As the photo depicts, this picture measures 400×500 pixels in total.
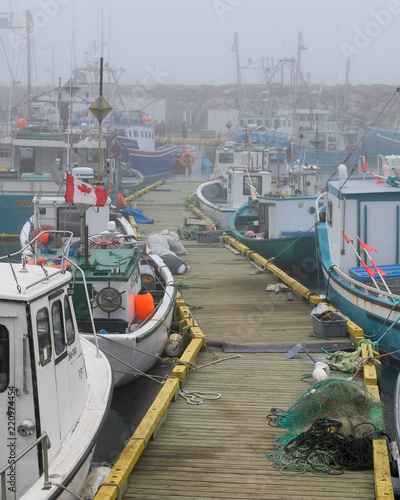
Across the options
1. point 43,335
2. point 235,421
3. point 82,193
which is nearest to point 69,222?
point 82,193

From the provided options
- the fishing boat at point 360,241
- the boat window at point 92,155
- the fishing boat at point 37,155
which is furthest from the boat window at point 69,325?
the boat window at point 92,155

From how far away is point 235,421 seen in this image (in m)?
7.99

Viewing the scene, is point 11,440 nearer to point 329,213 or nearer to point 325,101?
point 329,213

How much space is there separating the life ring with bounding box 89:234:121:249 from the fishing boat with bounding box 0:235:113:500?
6.71m

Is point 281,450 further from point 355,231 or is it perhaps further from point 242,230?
point 242,230

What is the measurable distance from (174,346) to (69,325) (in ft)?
16.9

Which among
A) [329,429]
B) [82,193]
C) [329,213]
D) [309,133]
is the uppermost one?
[309,133]

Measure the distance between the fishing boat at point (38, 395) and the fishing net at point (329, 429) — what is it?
2093 millimetres

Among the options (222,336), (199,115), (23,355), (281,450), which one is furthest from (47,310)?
(199,115)

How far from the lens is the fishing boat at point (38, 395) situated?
5.43m

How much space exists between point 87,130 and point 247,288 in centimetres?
1673

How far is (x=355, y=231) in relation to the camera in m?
13.6

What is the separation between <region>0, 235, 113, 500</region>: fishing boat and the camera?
5434 millimetres

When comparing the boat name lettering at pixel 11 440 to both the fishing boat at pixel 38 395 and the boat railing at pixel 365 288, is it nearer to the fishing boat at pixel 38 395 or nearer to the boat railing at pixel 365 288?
the fishing boat at pixel 38 395
